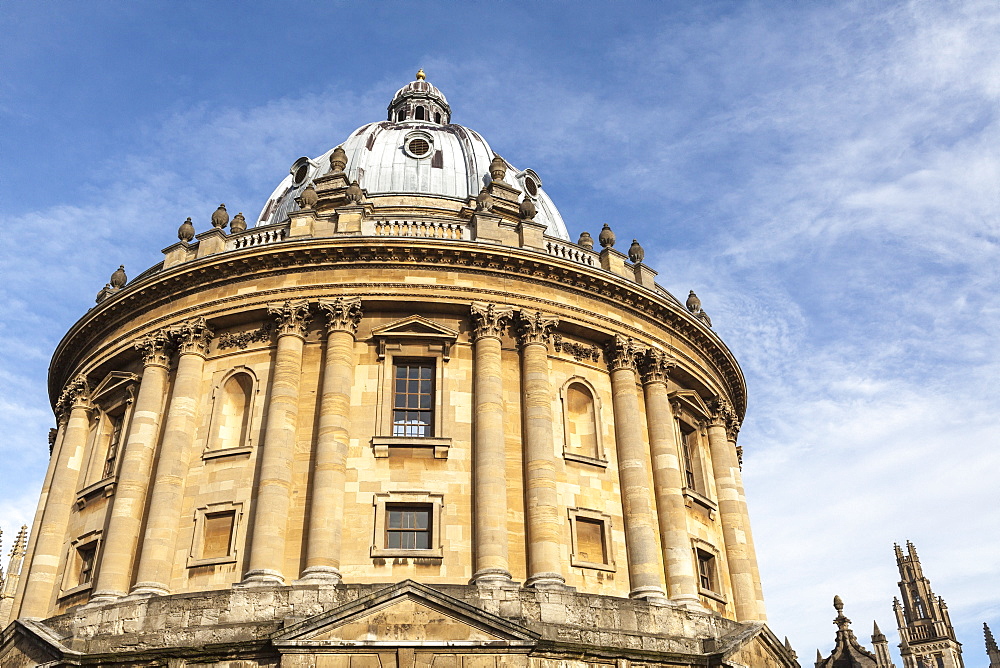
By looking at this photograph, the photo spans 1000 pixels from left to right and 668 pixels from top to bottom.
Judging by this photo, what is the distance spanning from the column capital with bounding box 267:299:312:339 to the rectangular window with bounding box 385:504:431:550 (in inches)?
257

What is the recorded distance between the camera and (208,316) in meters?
29.4

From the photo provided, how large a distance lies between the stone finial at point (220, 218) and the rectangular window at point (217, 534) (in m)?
11.0

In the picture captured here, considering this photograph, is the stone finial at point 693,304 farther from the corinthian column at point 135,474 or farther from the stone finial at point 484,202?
the corinthian column at point 135,474

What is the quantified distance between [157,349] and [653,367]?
17.0 m

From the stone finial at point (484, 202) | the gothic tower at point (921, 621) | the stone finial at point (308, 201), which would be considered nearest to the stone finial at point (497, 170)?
the stone finial at point (484, 202)

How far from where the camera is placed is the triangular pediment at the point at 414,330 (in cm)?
2817

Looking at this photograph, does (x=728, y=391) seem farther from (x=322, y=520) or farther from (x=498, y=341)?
(x=322, y=520)

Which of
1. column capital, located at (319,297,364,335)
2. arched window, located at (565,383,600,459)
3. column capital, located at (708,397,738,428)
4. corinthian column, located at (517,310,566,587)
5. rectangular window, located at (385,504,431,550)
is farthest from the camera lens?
column capital, located at (708,397,738,428)

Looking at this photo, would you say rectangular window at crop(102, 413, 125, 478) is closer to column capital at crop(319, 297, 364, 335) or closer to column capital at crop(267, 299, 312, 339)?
column capital at crop(267, 299, 312, 339)

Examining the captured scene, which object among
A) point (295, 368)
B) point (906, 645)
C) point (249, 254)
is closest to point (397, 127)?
point (249, 254)

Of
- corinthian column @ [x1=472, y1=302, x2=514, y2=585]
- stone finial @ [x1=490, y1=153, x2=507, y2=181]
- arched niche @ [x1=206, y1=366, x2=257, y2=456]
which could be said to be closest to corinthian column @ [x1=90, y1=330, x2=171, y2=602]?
arched niche @ [x1=206, y1=366, x2=257, y2=456]

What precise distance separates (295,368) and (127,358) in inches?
302

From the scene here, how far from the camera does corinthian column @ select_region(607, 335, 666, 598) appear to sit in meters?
26.4

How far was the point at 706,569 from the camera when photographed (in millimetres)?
30516
